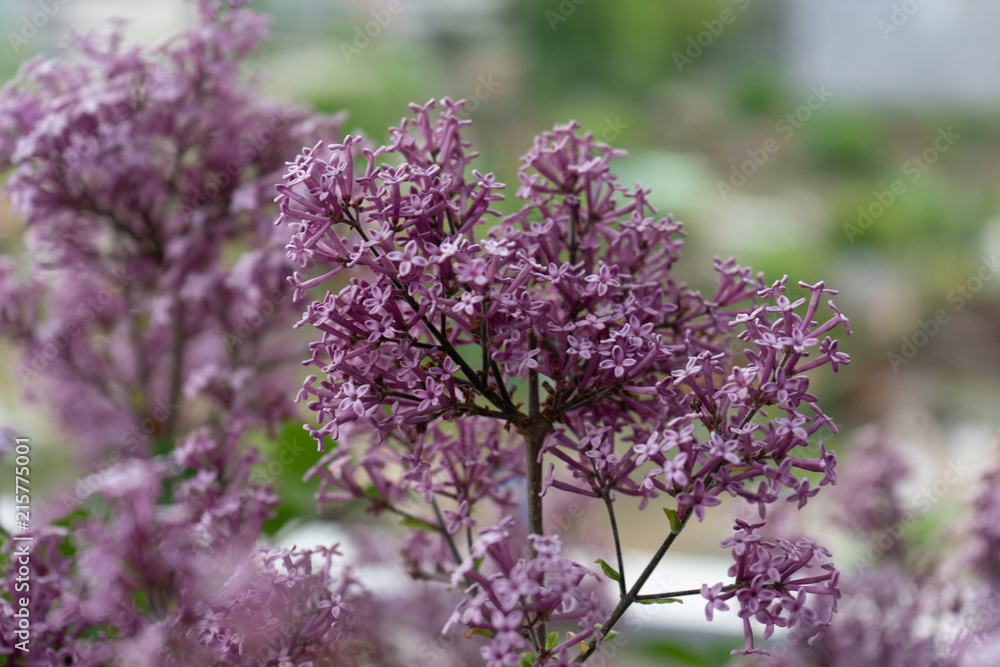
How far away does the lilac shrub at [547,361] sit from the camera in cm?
31

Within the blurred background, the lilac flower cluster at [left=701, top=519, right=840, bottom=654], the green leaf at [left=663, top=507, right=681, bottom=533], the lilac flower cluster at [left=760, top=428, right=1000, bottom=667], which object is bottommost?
the lilac flower cluster at [left=701, top=519, right=840, bottom=654]

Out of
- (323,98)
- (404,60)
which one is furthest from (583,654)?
(404,60)

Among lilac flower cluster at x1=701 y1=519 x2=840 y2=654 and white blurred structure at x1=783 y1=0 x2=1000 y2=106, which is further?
white blurred structure at x1=783 y1=0 x2=1000 y2=106

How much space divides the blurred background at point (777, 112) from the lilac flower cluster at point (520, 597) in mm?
2062

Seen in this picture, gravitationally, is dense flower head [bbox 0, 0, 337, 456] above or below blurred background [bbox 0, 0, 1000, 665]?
below

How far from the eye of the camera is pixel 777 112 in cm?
370

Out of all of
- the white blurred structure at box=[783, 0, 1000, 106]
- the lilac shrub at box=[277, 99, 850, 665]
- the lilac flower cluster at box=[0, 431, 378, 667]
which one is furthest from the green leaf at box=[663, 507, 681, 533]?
the white blurred structure at box=[783, 0, 1000, 106]

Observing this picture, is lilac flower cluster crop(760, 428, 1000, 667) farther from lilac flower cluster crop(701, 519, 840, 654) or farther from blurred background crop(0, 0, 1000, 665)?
blurred background crop(0, 0, 1000, 665)

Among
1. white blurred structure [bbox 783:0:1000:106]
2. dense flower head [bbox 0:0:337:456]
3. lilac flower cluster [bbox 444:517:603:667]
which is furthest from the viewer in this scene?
white blurred structure [bbox 783:0:1000:106]

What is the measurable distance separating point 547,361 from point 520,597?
92mm

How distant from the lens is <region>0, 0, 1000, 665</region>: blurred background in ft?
8.17

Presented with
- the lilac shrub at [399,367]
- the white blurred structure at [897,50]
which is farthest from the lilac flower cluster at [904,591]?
the white blurred structure at [897,50]

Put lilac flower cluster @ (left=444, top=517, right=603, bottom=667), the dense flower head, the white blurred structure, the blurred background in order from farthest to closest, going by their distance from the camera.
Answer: the white blurred structure
the blurred background
the dense flower head
lilac flower cluster @ (left=444, top=517, right=603, bottom=667)

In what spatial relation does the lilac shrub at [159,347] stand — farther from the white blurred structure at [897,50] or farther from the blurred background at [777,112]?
the white blurred structure at [897,50]
